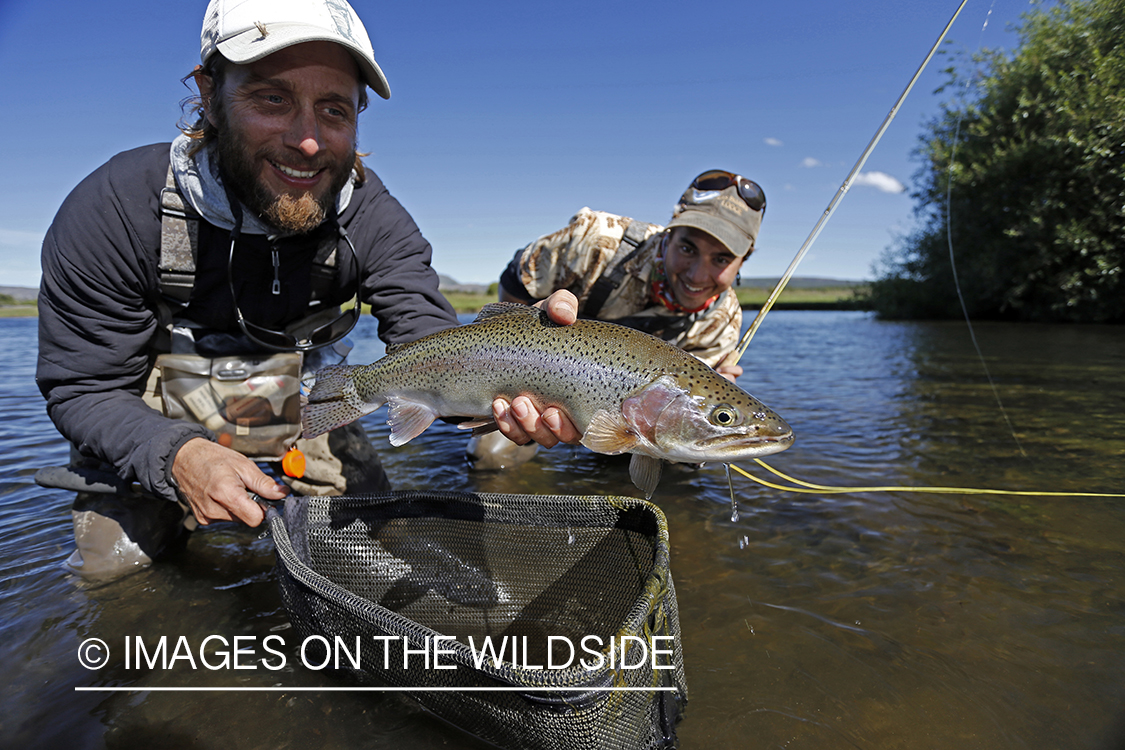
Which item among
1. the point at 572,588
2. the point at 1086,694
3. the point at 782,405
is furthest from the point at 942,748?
the point at 782,405

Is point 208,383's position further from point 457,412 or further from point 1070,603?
point 1070,603

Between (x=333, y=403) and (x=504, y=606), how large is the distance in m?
1.40

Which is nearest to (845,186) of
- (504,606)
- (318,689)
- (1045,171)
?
(504,606)

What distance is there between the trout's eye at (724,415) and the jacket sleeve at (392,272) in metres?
1.85

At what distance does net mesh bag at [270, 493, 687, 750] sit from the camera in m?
1.78

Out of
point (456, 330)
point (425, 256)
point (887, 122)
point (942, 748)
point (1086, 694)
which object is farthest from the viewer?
point (887, 122)

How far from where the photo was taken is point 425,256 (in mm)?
3863

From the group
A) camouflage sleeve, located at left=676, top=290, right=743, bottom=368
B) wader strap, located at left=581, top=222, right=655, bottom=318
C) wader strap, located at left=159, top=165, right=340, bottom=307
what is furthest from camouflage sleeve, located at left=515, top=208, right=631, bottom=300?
wader strap, located at left=159, top=165, right=340, bottom=307

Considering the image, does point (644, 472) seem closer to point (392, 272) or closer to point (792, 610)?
point (792, 610)

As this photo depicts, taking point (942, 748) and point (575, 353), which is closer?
point (942, 748)

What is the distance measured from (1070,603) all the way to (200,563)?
4.90m

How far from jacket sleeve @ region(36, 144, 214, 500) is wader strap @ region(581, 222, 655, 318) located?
331 cm

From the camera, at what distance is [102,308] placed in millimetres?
3174

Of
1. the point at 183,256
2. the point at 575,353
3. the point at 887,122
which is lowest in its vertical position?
the point at 575,353
